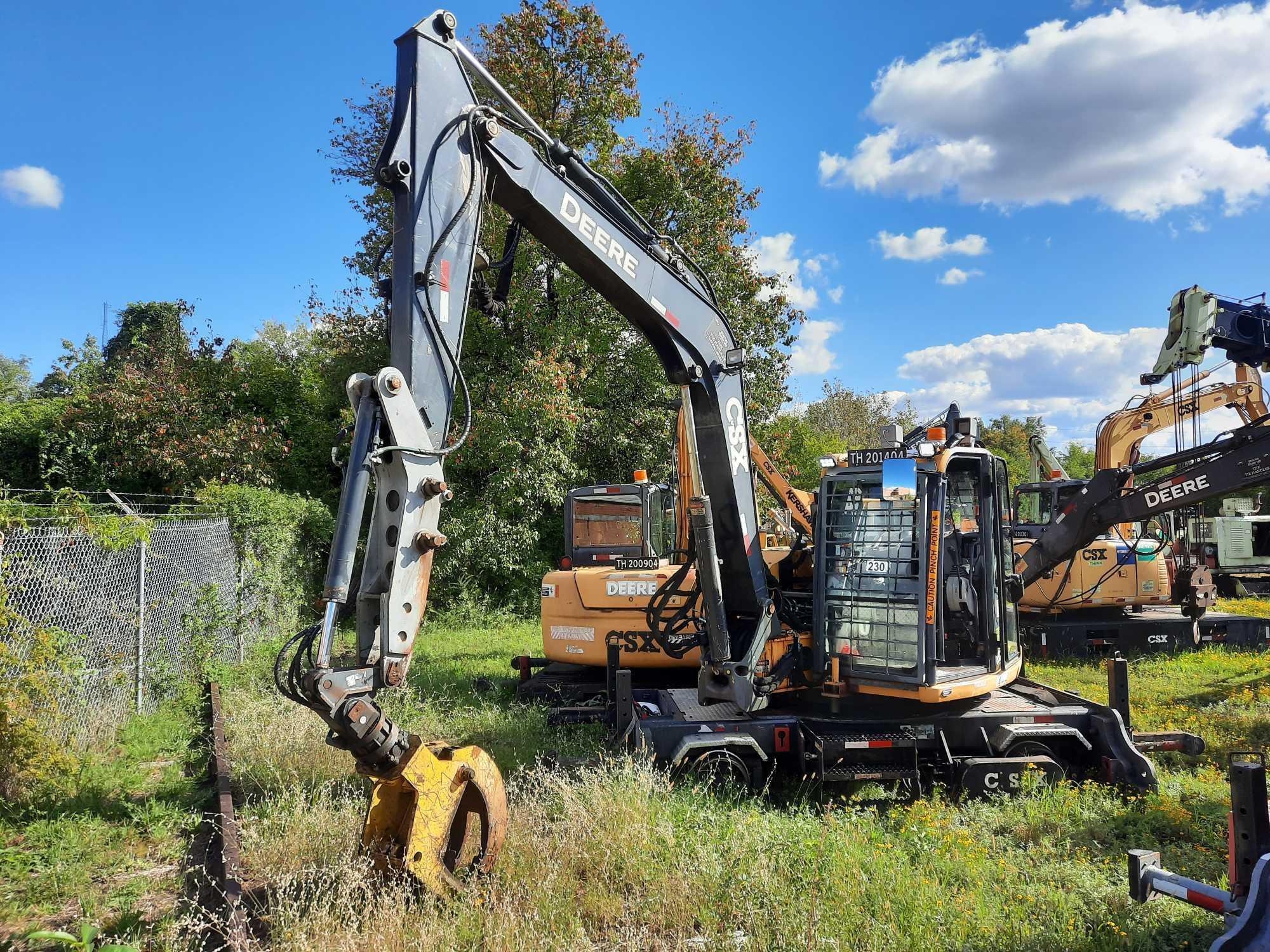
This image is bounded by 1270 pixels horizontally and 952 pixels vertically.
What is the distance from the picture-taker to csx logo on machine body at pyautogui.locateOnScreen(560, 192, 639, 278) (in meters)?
5.65

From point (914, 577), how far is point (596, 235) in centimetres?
354

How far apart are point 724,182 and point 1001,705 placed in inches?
660

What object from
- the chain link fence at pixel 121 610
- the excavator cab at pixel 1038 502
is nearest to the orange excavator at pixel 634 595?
the chain link fence at pixel 121 610

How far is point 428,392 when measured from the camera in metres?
4.65

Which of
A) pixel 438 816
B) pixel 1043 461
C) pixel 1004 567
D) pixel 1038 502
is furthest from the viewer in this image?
pixel 1043 461

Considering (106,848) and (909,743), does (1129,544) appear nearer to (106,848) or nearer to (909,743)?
(909,743)

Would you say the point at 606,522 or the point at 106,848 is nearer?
the point at 106,848

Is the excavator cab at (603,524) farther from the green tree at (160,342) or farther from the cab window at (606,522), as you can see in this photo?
the green tree at (160,342)

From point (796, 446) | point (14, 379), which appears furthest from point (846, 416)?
point (14, 379)

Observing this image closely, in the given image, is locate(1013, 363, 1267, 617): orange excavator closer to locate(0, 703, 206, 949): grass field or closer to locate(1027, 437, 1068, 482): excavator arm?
locate(1027, 437, 1068, 482): excavator arm

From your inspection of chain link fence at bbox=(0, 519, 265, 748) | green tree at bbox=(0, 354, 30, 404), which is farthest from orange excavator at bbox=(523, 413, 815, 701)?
green tree at bbox=(0, 354, 30, 404)

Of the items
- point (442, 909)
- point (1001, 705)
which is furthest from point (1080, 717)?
point (442, 909)

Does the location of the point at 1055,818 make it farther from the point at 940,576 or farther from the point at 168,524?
the point at 168,524

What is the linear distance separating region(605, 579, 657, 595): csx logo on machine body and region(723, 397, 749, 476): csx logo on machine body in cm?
266
